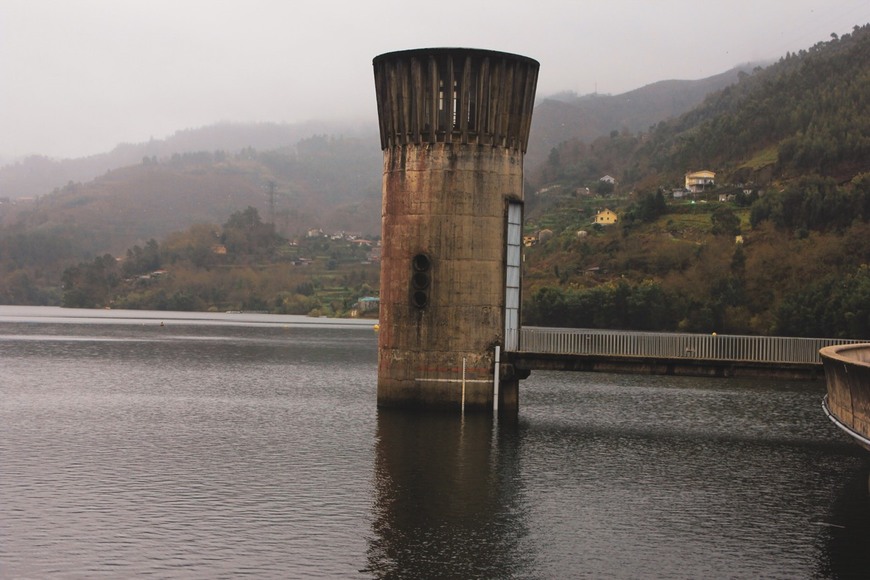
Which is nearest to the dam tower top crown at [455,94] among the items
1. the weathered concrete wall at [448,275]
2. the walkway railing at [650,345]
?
the weathered concrete wall at [448,275]

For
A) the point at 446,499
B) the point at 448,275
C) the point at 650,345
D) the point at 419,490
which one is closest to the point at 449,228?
the point at 448,275

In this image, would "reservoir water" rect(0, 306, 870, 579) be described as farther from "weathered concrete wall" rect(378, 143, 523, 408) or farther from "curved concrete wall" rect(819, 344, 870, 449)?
"curved concrete wall" rect(819, 344, 870, 449)

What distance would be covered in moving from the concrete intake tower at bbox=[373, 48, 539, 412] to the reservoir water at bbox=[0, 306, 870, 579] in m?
2.60

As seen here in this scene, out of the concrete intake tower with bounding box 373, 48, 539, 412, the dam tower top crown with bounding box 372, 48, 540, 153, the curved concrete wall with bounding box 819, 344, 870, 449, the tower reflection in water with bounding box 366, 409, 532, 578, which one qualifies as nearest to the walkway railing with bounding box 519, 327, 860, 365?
the concrete intake tower with bounding box 373, 48, 539, 412

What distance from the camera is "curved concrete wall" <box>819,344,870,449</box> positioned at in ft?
97.1

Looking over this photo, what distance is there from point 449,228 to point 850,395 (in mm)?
24973

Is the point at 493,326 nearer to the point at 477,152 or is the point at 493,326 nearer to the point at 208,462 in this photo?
the point at 477,152

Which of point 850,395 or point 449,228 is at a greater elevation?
point 449,228

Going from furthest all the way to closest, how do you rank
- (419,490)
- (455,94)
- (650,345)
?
(650,345) → (455,94) → (419,490)

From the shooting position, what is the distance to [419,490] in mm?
36750

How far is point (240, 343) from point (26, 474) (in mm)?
109520

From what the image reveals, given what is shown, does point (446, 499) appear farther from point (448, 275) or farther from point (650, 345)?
point (650, 345)

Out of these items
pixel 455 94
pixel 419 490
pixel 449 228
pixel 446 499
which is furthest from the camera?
pixel 455 94

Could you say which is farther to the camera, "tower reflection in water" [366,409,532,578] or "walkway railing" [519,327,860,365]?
"walkway railing" [519,327,860,365]
